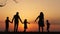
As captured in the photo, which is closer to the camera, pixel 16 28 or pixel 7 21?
pixel 16 28

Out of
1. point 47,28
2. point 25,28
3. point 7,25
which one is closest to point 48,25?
point 47,28

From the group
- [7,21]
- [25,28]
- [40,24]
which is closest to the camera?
[40,24]

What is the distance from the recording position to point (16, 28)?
99.6 feet

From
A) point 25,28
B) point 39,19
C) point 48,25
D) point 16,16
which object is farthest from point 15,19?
point 48,25

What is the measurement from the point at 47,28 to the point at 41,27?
25.9 ft

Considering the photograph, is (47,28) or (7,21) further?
(47,28)

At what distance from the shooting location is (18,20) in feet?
101

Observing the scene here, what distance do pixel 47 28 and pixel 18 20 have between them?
329 inches

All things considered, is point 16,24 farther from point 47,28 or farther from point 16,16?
point 47,28

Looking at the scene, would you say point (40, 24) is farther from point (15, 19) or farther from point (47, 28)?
point (47, 28)

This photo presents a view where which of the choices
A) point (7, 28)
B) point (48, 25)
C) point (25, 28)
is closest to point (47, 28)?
point (48, 25)

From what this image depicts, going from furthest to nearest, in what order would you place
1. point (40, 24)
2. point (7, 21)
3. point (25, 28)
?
1. point (25, 28)
2. point (7, 21)
3. point (40, 24)

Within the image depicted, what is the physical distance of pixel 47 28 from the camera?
3822cm

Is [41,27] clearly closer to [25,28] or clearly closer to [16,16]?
[16,16]
